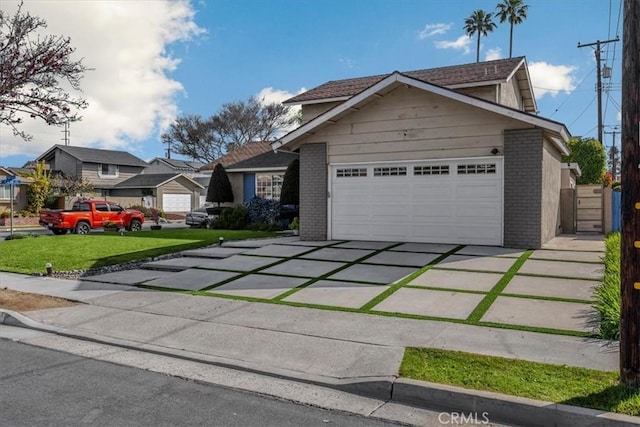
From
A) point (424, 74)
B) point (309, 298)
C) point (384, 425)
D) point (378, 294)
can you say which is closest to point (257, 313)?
point (309, 298)

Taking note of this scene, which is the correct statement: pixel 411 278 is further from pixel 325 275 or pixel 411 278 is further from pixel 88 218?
pixel 88 218

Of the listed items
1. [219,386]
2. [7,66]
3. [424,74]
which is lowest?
[219,386]

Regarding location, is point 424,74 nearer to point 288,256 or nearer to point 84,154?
point 288,256

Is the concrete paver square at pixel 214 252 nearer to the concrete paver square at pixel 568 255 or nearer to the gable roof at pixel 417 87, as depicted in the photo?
the gable roof at pixel 417 87

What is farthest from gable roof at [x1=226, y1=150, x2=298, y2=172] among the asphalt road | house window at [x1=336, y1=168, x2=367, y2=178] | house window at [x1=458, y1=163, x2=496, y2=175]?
the asphalt road

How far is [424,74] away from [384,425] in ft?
62.3

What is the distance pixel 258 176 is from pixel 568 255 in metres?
18.6

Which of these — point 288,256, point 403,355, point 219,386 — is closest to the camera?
point 219,386

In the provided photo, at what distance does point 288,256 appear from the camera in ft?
41.8

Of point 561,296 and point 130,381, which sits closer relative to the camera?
point 130,381

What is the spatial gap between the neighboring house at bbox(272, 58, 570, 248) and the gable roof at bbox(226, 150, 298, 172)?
10208mm

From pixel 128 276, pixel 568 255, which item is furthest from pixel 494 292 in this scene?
pixel 128 276

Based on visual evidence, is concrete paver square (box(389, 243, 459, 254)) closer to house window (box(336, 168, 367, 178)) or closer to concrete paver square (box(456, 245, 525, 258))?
concrete paver square (box(456, 245, 525, 258))

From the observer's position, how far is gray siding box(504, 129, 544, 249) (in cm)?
1228
